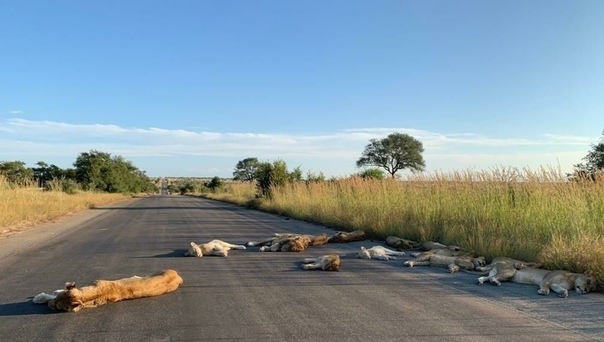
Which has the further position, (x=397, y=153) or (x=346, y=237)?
(x=397, y=153)

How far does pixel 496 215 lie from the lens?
11.7 meters

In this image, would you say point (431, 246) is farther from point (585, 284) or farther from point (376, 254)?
point (585, 284)

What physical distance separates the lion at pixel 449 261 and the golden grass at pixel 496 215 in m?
0.85

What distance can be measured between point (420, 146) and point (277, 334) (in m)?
53.7

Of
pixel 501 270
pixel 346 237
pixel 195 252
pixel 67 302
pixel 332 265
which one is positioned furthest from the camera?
pixel 346 237

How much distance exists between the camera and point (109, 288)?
600cm

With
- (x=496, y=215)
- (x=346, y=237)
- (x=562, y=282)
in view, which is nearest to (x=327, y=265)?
(x=562, y=282)

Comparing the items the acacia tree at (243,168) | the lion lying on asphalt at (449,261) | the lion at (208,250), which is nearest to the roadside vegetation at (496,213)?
the lion lying on asphalt at (449,261)

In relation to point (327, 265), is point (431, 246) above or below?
above

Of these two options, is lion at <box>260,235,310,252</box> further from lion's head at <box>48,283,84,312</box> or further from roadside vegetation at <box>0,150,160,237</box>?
roadside vegetation at <box>0,150,160,237</box>

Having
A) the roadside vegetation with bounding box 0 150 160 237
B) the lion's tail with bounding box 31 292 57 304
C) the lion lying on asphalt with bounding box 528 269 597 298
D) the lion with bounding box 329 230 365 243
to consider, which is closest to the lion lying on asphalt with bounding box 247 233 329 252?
the lion with bounding box 329 230 365 243

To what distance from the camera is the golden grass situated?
336 inches

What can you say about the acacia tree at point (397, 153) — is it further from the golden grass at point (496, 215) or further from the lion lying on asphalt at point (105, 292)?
the lion lying on asphalt at point (105, 292)

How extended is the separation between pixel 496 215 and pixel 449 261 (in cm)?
357
